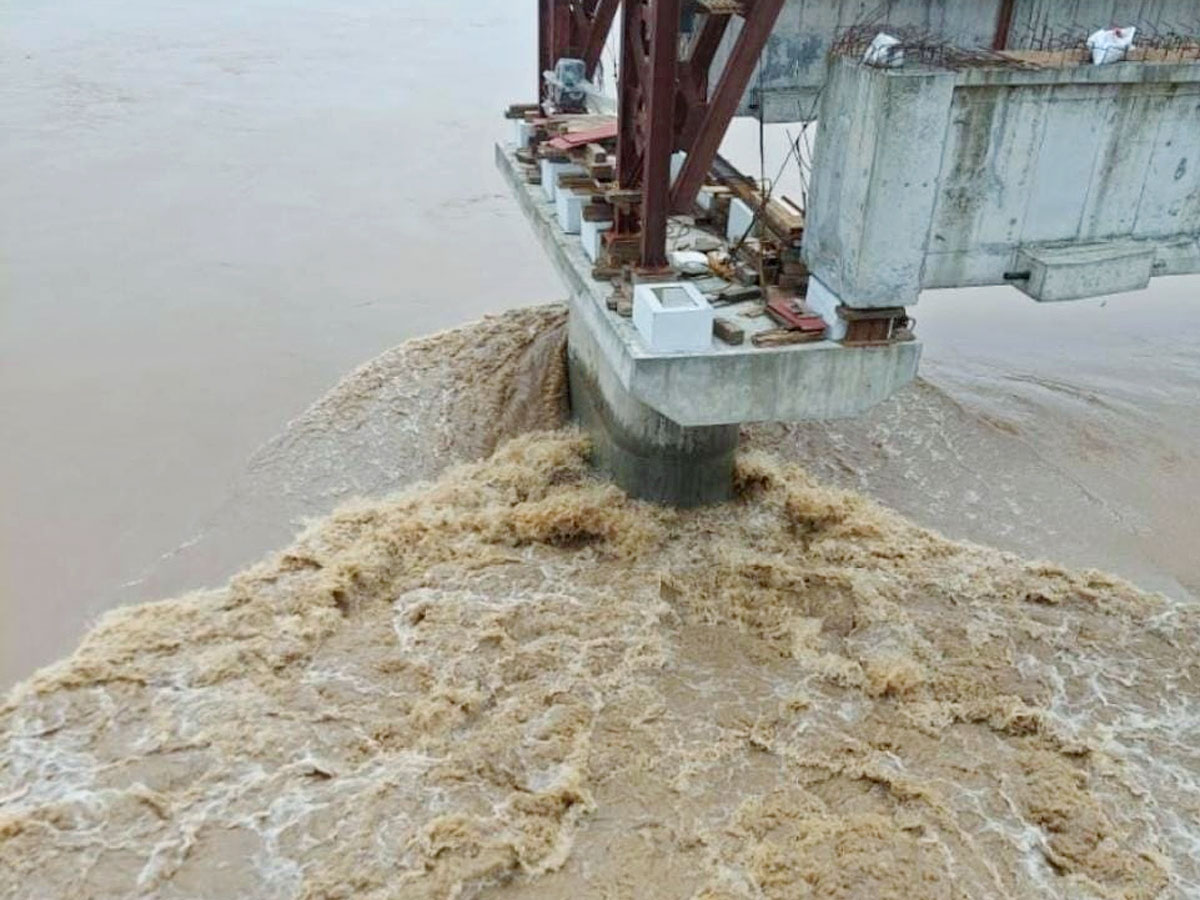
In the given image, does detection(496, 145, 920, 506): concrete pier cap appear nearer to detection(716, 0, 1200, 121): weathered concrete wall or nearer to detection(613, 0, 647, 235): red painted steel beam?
detection(613, 0, 647, 235): red painted steel beam

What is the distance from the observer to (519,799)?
6.67m

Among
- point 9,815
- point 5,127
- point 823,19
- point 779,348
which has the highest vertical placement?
point 823,19

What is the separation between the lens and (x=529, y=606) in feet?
27.3

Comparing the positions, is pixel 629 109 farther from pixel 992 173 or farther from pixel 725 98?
pixel 992 173

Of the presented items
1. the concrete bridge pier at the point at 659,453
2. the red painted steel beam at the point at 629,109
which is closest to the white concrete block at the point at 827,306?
the concrete bridge pier at the point at 659,453

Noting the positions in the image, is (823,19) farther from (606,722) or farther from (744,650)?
(606,722)

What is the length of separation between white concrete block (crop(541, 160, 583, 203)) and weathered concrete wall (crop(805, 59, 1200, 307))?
322cm

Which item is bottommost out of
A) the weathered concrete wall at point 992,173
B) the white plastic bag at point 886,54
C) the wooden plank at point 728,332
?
the wooden plank at point 728,332

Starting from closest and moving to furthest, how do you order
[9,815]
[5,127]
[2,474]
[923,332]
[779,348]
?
[9,815] < [779,348] < [2,474] < [923,332] < [5,127]

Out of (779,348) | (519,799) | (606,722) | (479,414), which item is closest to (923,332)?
(479,414)

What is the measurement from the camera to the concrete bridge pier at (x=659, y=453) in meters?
9.05

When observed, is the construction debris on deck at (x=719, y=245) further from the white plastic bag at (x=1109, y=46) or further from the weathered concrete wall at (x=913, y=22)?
the white plastic bag at (x=1109, y=46)

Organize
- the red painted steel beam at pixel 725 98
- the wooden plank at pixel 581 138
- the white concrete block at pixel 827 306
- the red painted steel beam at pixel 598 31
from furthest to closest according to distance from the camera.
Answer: the red painted steel beam at pixel 598 31 → the wooden plank at pixel 581 138 → the white concrete block at pixel 827 306 → the red painted steel beam at pixel 725 98

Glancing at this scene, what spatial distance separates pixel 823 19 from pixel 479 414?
5.33 metres
